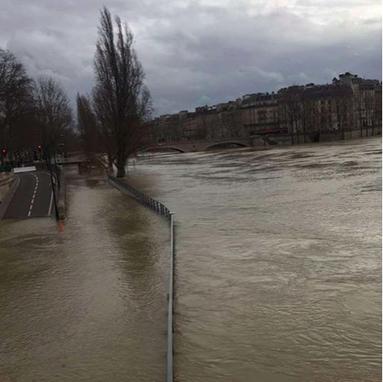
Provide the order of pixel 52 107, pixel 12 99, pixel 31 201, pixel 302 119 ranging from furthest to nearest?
pixel 302 119 < pixel 52 107 < pixel 12 99 < pixel 31 201

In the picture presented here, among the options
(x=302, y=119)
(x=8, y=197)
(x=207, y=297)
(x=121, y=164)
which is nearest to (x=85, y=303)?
(x=207, y=297)

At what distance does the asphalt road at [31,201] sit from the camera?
3259 cm

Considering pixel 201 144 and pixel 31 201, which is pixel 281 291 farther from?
pixel 201 144

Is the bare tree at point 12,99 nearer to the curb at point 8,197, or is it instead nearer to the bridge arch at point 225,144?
the curb at point 8,197

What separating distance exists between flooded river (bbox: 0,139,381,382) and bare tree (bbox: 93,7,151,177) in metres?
25.7

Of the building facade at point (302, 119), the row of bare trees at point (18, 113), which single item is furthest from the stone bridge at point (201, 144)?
the row of bare trees at point (18, 113)

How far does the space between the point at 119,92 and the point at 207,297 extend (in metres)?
39.3

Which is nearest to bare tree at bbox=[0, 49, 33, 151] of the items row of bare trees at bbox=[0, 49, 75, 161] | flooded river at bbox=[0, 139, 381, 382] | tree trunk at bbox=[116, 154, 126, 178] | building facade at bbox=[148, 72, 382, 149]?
row of bare trees at bbox=[0, 49, 75, 161]

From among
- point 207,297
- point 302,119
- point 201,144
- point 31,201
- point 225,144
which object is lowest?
point 207,297

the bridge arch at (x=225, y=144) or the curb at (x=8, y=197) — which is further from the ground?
the bridge arch at (x=225, y=144)

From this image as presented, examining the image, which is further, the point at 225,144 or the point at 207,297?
the point at 225,144

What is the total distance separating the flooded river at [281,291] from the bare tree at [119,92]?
83.8 feet

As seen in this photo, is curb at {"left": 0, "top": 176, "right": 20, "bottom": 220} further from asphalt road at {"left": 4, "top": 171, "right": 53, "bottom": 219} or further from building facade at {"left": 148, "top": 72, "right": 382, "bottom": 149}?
building facade at {"left": 148, "top": 72, "right": 382, "bottom": 149}

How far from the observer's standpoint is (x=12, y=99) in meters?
51.9
